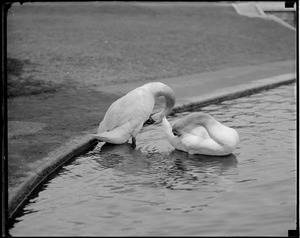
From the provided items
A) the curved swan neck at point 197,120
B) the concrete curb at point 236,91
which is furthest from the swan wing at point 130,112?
the concrete curb at point 236,91

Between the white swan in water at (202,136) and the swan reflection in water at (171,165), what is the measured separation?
10cm

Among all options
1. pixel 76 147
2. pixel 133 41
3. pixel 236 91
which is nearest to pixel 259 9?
pixel 133 41

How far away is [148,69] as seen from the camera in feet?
50.1

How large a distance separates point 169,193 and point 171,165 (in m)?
1.15

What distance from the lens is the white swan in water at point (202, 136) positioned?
7594 mm

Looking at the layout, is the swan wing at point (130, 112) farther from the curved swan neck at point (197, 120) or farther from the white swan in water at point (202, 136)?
the curved swan neck at point (197, 120)

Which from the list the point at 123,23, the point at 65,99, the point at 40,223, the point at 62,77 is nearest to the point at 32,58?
the point at 62,77

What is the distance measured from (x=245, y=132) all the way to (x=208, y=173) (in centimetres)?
205

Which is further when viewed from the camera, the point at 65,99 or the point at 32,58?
the point at 32,58

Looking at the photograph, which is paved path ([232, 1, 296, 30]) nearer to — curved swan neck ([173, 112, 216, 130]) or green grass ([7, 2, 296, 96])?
green grass ([7, 2, 296, 96])

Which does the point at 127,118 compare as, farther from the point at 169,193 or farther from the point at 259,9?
the point at 259,9

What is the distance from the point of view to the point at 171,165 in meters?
7.38

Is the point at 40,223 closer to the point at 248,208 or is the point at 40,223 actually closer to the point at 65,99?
the point at 248,208

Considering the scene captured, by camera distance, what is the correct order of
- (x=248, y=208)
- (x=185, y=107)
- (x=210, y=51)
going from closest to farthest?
(x=248, y=208) → (x=185, y=107) → (x=210, y=51)
